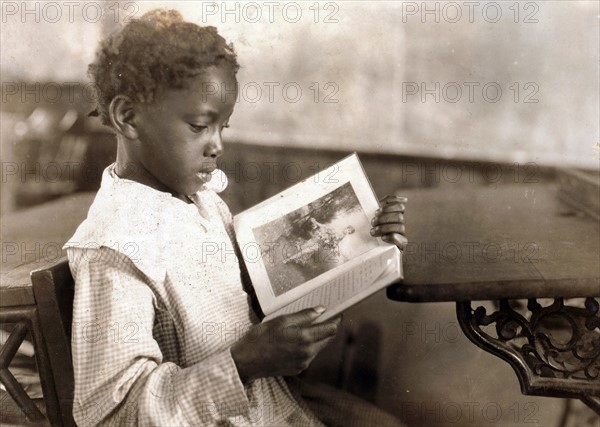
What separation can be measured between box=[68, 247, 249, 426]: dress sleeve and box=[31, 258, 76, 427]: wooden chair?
0.09 ft

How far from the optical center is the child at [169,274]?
756 mm

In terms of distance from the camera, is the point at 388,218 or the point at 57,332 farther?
the point at 388,218

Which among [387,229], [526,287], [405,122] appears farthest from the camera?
[405,122]

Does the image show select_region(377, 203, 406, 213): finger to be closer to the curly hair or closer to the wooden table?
the wooden table

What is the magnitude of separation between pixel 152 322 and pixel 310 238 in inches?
12.7

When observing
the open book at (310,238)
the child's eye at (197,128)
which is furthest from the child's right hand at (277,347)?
the child's eye at (197,128)

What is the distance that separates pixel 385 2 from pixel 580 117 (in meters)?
0.73

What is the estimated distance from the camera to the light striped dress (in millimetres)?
751

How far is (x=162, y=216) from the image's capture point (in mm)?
902

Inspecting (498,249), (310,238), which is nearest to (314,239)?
(310,238)

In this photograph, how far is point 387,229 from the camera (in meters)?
0.96

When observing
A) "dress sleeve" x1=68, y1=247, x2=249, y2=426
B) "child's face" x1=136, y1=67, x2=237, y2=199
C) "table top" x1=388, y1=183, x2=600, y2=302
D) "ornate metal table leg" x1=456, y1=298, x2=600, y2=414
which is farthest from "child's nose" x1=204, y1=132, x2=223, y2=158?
"ornate metal table leg" x1=456, y1=298, x2=600, y2=414

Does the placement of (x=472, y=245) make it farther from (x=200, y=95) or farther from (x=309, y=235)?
(x=200, y=95)

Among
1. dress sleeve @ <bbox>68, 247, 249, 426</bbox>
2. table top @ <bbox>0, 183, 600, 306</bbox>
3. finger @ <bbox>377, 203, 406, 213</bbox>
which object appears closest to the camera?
dress sleeve @ <bbox>68, 247, 249, 426</bbox>
